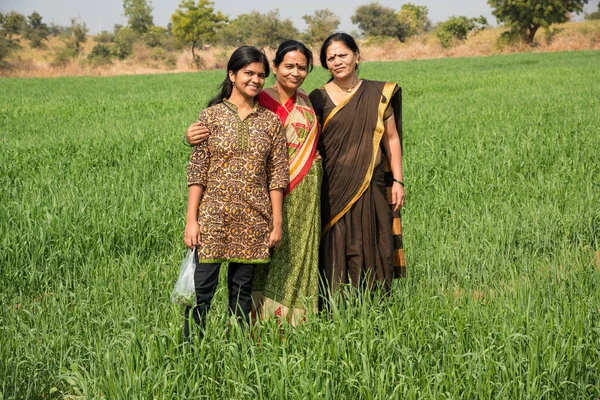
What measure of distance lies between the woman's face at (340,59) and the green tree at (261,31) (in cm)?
4777

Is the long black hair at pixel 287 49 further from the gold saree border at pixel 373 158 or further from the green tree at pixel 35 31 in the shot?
the green tree at pixel 35 31

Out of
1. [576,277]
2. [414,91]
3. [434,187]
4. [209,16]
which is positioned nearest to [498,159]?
[434,187]

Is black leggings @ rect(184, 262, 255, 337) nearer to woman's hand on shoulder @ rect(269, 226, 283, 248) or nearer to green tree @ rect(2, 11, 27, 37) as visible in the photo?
woman's hand on shoulder @ rect(269, 226, 283, 248)

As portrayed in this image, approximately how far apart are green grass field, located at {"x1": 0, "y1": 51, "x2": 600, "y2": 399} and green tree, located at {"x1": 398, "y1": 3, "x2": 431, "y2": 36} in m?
65.4

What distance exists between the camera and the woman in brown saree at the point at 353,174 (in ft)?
10.5

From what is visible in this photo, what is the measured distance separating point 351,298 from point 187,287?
709mm

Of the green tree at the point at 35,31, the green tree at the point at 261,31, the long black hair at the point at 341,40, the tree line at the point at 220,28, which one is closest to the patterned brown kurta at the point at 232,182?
the long black hair at the point at 341,40

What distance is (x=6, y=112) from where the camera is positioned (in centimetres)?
1430

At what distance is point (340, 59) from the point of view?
3.16 m

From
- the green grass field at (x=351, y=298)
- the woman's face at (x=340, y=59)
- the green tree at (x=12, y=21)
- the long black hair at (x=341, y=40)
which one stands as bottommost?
the green grass field at (x=351, y=298)

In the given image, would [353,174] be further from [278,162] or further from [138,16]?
[138,16]

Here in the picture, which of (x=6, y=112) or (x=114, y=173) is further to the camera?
(x=6, y=112)

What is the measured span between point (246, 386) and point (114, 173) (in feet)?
15.9

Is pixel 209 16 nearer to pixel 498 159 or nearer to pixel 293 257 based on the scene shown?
pixel 498 159
